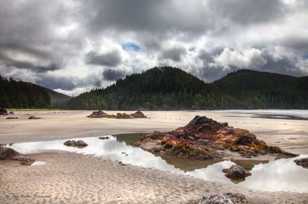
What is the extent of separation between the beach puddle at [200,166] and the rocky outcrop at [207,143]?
4.72ft

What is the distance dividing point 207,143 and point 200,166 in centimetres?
734

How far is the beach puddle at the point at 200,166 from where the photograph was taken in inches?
698

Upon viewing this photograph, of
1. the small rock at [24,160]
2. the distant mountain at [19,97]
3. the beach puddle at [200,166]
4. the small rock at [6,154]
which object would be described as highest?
the distant mountain at [19,97]

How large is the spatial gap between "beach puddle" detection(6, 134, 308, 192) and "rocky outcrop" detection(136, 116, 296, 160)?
56.6 inches

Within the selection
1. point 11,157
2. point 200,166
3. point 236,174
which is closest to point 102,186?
point 236,174

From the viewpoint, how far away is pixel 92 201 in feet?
43.9

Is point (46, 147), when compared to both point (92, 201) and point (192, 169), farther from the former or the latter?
point (92, 201)

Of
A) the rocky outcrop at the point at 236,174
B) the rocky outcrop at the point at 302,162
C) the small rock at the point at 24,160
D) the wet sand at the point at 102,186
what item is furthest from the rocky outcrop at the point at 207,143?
the small rock at the point at 24,160

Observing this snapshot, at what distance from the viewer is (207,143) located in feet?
96.5

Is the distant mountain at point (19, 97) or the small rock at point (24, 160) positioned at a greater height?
the distant mountain at point (19, 97)

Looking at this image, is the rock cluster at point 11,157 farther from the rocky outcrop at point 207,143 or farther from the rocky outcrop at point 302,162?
the rocky outcrop at point 302,162

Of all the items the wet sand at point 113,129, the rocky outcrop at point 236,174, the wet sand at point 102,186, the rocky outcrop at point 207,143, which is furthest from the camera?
the wet sand at point 113,129

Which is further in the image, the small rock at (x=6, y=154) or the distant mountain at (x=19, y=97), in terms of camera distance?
the distant mountain at (x=19, y=97)

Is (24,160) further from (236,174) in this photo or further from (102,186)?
(236,174)
